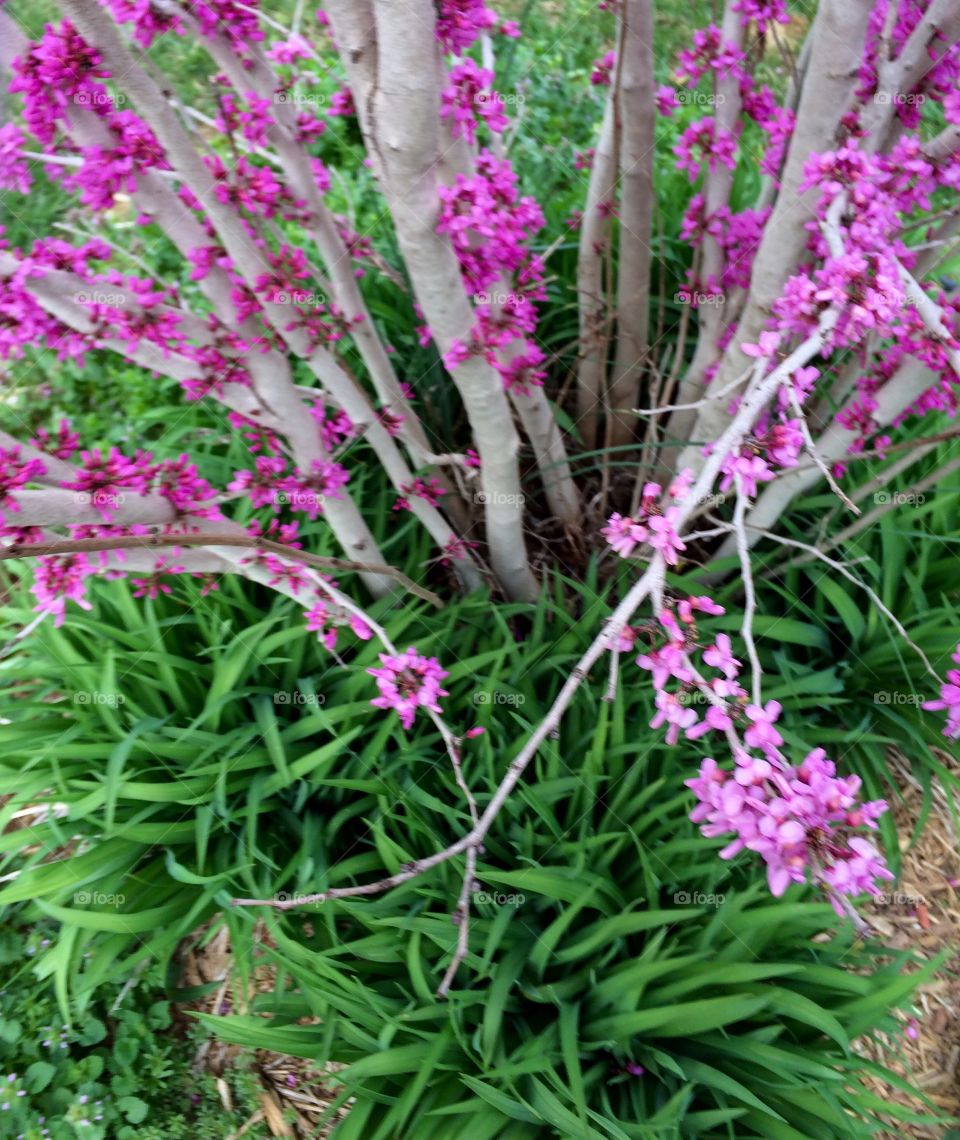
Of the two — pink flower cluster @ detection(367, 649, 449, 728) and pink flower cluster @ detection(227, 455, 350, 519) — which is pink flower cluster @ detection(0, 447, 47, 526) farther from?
pink flower cluster @ detection(367, 649, 449, 728)

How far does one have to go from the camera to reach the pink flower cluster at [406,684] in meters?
1.36

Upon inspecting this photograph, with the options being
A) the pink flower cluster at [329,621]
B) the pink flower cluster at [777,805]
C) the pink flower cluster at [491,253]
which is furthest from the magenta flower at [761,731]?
the pink flower cluster at [491,253]

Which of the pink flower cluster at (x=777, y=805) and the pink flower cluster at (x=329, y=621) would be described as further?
the pink flower cluster at (x=329, y=621)

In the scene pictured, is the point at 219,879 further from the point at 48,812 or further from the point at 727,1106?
the point at 727,1106

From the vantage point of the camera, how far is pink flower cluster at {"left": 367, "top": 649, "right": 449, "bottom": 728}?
1.36 m

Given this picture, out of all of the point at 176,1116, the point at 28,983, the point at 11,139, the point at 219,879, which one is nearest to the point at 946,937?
the point at 219,879

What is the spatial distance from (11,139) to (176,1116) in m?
1.91

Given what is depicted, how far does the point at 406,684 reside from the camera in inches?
54.9

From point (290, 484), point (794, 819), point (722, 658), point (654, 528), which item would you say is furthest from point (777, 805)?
point (290, 484)

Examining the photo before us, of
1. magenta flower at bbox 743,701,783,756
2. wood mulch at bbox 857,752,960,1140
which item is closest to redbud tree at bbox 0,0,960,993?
magenta flower at bbox 743,701,783,756

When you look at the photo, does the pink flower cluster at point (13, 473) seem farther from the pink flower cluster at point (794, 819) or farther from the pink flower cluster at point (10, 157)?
the pink flower cluster at point (794, 819)

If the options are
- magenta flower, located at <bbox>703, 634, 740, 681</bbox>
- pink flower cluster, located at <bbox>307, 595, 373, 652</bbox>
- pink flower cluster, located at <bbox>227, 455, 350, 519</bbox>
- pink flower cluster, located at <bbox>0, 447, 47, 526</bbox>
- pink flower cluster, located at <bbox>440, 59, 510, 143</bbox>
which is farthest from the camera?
pink flower cluster, located at <bbox>227, 455, 350, 519</bbox>

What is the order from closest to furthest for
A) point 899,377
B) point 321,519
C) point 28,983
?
point 899,377
point 28,983
point 321,519

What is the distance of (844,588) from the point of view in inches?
78.2
